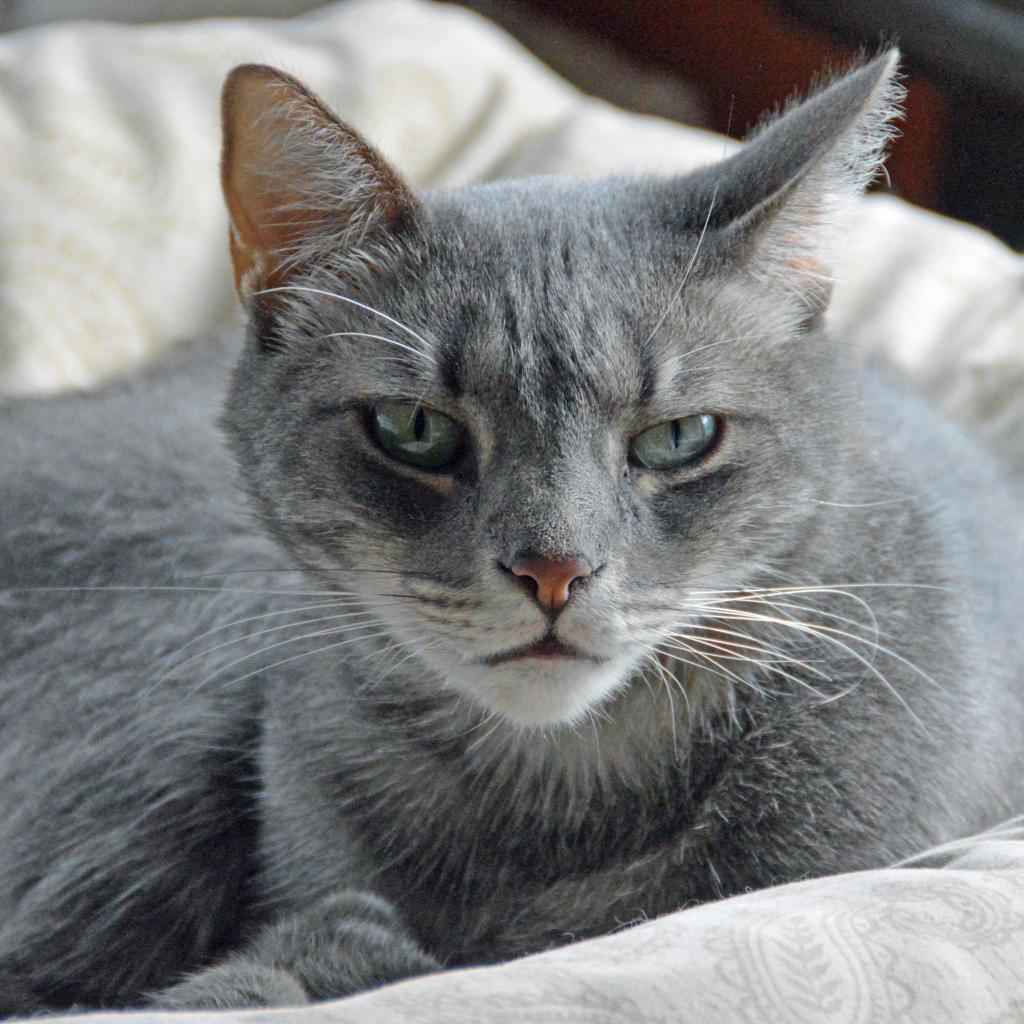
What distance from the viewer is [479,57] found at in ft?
6.97

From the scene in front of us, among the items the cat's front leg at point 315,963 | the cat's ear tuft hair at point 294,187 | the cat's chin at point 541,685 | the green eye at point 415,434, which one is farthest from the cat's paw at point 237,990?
the cat's ear tuft hair at point 294,187

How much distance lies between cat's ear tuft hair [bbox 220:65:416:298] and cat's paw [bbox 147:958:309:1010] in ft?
1.82

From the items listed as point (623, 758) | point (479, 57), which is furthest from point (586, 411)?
point (479, 57)

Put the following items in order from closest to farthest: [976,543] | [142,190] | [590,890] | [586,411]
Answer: [586,411], [590,890], [976,543], [142,190]

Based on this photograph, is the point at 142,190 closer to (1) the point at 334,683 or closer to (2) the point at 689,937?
(1) the point at 334,683

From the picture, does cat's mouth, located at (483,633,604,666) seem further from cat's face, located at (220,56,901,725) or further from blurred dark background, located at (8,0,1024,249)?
blurred dark background, located at (8,0,1024,249)

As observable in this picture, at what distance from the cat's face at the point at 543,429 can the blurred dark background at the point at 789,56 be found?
1085mm

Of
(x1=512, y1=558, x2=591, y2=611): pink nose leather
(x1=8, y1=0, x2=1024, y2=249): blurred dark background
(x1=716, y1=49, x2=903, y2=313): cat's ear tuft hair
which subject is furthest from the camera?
(x1=8, y1=0, x2=1024, y2=249): blurred dark background

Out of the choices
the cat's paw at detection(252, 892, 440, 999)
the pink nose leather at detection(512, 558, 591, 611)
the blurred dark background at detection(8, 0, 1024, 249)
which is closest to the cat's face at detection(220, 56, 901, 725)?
the pink nose leather at detection(512, 558, 591, 611)

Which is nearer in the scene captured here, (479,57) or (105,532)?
(105,532)

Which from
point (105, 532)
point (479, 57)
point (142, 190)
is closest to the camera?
point (105, 532)

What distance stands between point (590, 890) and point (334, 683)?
0.31m

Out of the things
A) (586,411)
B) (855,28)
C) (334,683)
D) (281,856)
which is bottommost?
(281,856)

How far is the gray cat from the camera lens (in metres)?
0.97
